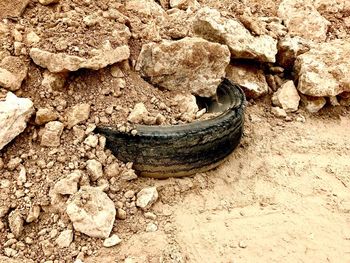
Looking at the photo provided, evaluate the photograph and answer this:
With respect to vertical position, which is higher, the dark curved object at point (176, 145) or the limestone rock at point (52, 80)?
the limestone rock at point (52, 80)

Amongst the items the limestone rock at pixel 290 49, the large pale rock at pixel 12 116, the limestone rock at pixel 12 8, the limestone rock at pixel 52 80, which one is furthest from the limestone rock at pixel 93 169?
the limestone rock at pixel 290 49

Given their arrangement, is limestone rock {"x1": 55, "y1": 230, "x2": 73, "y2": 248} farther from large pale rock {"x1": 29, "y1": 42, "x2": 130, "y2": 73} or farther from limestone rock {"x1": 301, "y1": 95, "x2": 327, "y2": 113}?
limestone rock {"x1": 301, "y1": 95, "x2": 327, "y2": 113}

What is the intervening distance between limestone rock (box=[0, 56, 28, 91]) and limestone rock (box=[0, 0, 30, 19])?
0.41 meters

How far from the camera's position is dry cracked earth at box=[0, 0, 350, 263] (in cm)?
281

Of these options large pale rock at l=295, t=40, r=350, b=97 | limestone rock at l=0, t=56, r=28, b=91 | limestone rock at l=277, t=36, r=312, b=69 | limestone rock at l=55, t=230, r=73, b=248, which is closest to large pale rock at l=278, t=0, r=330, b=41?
limestone rock at l=277, t=36, r=312, b=69

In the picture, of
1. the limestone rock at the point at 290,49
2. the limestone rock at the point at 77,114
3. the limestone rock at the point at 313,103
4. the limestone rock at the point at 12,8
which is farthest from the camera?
the limestone rock at the point at 290,49

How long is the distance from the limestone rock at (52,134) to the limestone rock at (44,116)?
0.11 feet

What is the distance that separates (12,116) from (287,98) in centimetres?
260

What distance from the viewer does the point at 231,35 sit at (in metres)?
3.98

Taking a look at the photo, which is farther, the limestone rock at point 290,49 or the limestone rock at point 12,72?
the limestone rock at point 290,49

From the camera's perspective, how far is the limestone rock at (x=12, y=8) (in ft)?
10.6

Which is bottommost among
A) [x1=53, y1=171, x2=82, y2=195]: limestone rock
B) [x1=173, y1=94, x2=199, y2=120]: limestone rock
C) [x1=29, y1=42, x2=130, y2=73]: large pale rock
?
[x1=53, y1=171, x2=82, y2=195]: limestone rock

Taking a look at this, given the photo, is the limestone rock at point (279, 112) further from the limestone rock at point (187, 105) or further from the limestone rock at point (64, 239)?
the limestone rock at point (64, 239)

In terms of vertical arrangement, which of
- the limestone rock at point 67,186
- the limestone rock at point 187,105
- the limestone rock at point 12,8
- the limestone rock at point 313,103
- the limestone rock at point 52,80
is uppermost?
the limestone rock at point 12,8
